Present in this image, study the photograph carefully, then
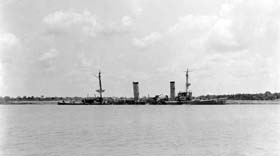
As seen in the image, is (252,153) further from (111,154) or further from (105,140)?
(105,140)

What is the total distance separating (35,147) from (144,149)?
30.8 ft

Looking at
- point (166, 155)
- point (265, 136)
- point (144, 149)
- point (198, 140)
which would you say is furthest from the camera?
point (265, 136)

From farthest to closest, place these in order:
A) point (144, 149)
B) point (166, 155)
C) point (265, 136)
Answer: point (265, 136) → point (144, 149) → point (166, 155)

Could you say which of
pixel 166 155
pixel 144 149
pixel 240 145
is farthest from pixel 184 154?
pixel 240 145

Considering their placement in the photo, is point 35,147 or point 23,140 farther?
point 23,140

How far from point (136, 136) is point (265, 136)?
44.4ft

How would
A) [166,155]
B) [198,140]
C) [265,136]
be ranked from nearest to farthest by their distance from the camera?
[166,155]
[198,140]
[265,136]

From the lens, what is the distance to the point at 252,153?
35.8 metres

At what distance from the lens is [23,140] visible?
46125 mm

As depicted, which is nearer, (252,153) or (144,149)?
(252,153)

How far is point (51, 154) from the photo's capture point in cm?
3619

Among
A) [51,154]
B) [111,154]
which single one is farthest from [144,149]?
[51,154]

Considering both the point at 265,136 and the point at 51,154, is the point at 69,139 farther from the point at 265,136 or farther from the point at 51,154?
the point at 265,136

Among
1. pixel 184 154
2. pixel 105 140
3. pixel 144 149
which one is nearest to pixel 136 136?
pixel 105 140
